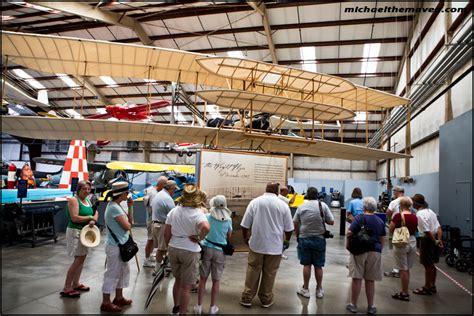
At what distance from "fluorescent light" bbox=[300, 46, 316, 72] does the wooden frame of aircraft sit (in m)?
8.27

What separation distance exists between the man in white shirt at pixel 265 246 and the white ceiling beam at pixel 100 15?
9.82 metres

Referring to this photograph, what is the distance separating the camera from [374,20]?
12422 mm

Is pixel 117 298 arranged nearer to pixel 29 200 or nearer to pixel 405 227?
pixel 405 227

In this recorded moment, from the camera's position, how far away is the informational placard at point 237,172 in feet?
17.6

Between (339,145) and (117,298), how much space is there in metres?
5.88

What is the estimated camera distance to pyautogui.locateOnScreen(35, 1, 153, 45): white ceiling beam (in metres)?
9.76

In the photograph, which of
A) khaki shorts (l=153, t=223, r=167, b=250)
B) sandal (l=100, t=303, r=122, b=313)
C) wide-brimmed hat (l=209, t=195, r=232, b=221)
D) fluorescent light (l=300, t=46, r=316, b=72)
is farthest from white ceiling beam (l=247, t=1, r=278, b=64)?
sandal (l=100, t=303, r=122, b=313)

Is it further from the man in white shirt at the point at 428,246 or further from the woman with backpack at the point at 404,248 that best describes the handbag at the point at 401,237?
the man in white shirt at the point at 428,246

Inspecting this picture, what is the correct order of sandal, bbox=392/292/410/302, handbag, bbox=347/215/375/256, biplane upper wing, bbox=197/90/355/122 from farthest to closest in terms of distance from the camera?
biplane upper wing, bbox=197/90/355/122
sandal, bbox=392/292/410/302
handbag, bbox=347/215/375/256

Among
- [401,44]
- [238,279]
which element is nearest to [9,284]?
[238,279]

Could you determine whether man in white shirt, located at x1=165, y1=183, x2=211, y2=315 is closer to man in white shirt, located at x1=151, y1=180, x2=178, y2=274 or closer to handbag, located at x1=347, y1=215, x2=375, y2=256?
man in white shirt, located at x1=151, y1=180, x2=178, y2=274

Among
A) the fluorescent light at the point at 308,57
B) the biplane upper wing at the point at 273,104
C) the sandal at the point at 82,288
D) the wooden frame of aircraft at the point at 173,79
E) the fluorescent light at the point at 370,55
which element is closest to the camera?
the sandal at the point at 82,288

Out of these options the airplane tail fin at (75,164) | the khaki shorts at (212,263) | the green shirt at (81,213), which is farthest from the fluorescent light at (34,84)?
the khaki shorts at (212,263)

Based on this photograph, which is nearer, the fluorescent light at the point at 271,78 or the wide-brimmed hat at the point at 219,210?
the wide-brimmed hat at the point at 219,210
